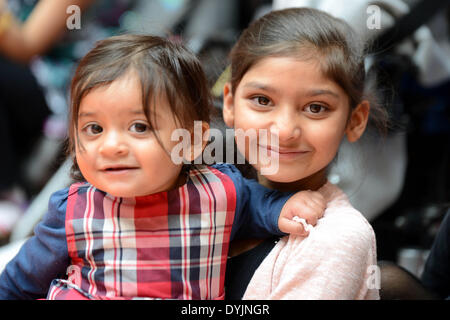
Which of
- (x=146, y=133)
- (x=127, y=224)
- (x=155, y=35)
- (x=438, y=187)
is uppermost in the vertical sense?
(x=155, y=35)

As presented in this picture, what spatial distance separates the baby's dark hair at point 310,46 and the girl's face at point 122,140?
15 centimetres

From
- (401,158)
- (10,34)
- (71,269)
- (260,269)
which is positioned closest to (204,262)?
(260,269)

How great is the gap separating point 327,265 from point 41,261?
0.38 metres

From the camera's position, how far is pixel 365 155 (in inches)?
36.3

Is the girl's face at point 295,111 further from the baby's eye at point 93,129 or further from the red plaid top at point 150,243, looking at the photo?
the baby's eye at point 93,129

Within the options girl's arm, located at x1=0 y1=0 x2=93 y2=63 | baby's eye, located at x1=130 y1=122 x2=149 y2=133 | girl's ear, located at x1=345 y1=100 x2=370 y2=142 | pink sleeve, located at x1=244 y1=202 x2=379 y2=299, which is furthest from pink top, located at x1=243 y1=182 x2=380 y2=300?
girl's arm, located at x1=0 y1=0 x2=93 y2=63

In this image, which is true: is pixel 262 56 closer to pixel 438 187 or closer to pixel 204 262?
pixel 204 262

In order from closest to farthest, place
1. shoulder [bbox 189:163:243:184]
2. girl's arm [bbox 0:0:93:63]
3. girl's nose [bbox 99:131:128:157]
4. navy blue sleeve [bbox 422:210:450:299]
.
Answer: girl's nose [bbox 99:131:128:157] < shoulder [bbox 189:163:243:184] < navy blue sleeve [bbox 422:210:450:299] < girl's arm [bbox 0:0:93:63]

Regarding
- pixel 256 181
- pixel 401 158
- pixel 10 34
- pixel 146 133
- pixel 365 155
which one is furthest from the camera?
pixel 10 34

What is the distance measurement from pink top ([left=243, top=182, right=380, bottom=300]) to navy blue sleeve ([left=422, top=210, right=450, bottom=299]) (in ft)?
0.86

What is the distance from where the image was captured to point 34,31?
1423mm

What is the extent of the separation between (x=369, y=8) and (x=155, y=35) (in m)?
0.48

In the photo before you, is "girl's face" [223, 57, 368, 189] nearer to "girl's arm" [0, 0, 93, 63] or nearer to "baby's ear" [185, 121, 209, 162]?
"baby's ear" [185, 121, 209, 162]

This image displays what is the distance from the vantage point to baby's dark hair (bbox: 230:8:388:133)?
687mm
